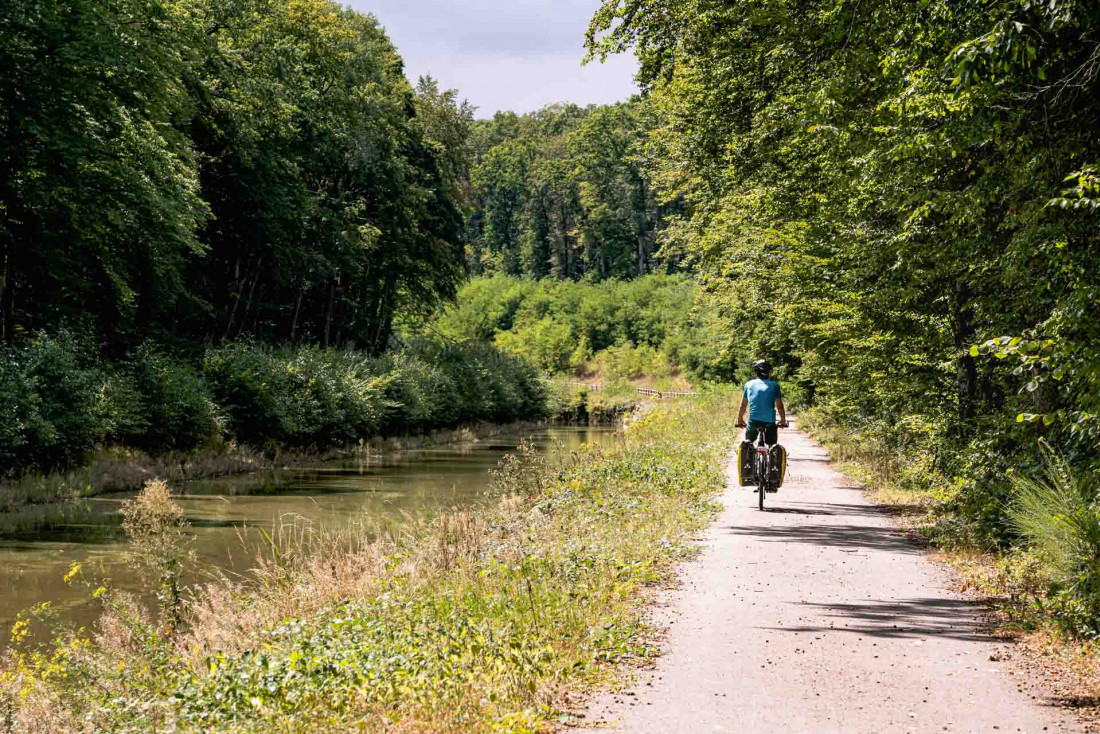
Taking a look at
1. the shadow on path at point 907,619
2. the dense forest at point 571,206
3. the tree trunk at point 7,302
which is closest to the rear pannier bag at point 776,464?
the shadow on path at point 907,619

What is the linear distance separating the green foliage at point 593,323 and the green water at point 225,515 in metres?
49.3

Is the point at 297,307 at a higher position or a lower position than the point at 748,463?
higher

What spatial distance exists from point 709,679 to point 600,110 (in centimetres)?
13085

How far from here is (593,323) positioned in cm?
10394

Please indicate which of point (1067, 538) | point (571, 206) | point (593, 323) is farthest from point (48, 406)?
point (571, 206)

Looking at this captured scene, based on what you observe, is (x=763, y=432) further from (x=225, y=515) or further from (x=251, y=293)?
(x=251, y=293)

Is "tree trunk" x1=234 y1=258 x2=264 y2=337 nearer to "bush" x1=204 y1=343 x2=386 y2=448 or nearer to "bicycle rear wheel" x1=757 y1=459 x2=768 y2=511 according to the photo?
"bush" x1=204 y1=343 x2=386 y2=448

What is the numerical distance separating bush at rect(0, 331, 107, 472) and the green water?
1607 mm

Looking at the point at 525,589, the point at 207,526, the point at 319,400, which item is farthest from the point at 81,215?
the point at 525,589

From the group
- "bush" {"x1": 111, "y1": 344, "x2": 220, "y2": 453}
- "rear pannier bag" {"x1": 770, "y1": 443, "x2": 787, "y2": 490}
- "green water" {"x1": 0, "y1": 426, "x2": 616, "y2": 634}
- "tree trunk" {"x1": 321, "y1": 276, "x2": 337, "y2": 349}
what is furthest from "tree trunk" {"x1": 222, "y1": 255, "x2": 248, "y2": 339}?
"rear pannier bag" {"x1": 770, "y1": 443, "x2": 787, "y2": 490}

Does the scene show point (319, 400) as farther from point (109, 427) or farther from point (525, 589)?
point (525, 589)

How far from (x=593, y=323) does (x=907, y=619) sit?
96.3 metres

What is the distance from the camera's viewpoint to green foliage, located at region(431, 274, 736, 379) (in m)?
92.0

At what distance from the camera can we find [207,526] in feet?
60.9
